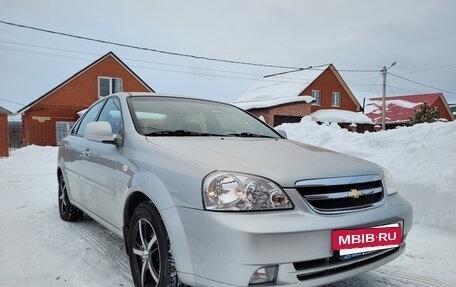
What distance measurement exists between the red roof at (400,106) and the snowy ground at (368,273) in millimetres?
29430

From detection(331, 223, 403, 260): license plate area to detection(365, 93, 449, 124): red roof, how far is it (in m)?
33.6

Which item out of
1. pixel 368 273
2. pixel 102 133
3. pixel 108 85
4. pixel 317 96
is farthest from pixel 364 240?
pixel 317 96

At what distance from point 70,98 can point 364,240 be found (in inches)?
913

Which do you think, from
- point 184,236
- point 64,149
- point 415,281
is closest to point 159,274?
point 184,236

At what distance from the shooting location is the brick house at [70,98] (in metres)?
21.5

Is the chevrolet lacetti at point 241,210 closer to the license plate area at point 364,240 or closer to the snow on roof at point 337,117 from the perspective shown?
the license plate area at point 364,240

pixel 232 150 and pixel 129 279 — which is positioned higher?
pixel 232 150

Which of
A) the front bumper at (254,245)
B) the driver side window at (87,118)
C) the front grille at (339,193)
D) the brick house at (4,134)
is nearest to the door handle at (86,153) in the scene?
the driver side window at (87,118)

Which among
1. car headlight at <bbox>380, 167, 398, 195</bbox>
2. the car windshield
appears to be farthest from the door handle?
car headlight at <bbox>380, 167, 398, 195</bbox>

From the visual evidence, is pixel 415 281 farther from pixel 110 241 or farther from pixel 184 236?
pixel 110 241

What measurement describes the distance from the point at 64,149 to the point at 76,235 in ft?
3.82

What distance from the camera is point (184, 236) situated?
1.97m

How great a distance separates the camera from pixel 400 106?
117ft

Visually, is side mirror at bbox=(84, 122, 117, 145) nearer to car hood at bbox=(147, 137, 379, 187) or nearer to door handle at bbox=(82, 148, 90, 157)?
car hood at bbox=(147, 137, 379, 187)
